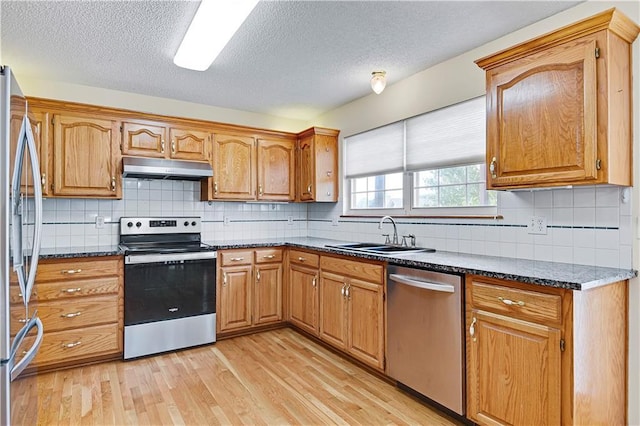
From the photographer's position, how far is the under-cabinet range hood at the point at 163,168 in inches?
130

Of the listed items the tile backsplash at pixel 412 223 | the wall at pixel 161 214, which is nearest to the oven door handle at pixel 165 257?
the wall at pixel 161 214

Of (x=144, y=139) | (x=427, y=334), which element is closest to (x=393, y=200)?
(x=427, y=334)

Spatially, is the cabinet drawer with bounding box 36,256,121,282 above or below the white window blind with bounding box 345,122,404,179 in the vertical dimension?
below

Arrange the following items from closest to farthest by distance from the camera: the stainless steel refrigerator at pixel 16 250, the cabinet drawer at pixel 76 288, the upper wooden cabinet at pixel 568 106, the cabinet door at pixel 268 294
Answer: the stainless steel refrigerator at pixel 16 250
the upper wooden cabinet at pixel 568 106
the cabinet drawer at pixel 76 288
the cabinet door at pixel 268 294

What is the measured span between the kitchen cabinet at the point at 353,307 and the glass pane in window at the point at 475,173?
38.3 inches

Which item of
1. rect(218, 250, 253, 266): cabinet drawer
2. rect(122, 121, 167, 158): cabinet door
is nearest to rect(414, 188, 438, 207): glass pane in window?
rect(218, 250, 253, 266): cabinet drawer

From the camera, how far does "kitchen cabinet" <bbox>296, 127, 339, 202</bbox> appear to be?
13.4ft

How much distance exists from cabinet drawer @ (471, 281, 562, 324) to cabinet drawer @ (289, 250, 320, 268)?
1.63m

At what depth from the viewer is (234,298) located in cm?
366

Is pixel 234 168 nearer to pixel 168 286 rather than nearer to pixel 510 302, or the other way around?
pixel 168 286

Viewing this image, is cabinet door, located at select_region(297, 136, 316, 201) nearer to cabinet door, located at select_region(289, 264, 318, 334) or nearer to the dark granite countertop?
cabinet door, located at select_region(289, 264, 318, 334)

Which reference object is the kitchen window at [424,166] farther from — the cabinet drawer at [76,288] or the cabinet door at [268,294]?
the cabinet drawer at [76,288]

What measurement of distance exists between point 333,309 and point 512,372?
1.57 metres

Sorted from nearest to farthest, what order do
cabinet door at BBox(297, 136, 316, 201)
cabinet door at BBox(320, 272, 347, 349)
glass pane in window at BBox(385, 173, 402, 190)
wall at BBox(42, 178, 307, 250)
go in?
cabinet door at BBox(320, 272, 347, 349), wall at BBox(42, 178, 307, 250), glass pane in window at BBox(385, 173, 402, 190), cabinet door at BBox(297, 136, 316, 201)
